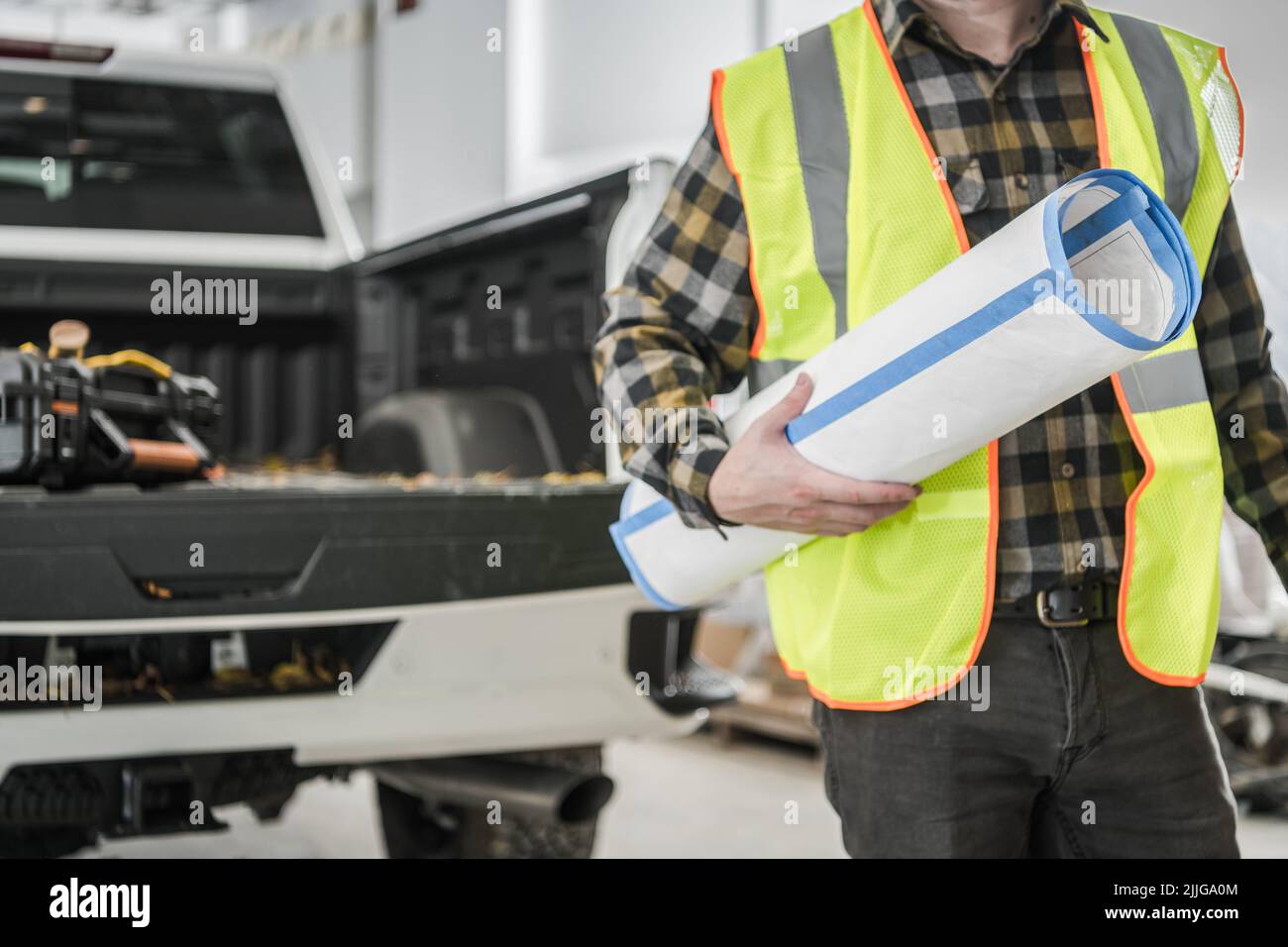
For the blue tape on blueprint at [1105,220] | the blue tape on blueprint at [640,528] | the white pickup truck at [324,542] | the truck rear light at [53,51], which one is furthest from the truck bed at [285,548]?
the truck rear light at [53,51]

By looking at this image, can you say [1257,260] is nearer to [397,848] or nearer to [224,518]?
→ [224,518]

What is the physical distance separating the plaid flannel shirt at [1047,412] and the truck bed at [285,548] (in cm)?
68

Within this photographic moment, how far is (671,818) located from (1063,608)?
302 cm

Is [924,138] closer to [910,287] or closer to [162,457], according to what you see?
[910,287]

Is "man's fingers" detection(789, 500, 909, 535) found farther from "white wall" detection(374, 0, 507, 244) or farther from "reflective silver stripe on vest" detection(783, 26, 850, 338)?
"white wall" detection(374, 0, 507, 244)

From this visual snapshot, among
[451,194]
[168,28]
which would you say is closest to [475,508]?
[451,194]

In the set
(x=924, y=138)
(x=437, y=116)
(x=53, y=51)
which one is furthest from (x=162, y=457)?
(x=437, y=116)

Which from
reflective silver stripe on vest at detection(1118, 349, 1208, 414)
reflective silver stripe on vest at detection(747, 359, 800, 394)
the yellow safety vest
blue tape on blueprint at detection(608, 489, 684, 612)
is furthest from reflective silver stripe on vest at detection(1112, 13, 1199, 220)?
blue tape on blueprint at detection(608, 489, 684, 612)

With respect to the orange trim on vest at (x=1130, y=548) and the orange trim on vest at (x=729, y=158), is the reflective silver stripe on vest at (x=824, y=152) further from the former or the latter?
the orange trim on vest at (x=1130, y=548)

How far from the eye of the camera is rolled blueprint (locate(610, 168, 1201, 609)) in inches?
43.1

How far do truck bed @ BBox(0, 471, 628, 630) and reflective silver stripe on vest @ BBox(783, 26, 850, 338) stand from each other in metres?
0.92
